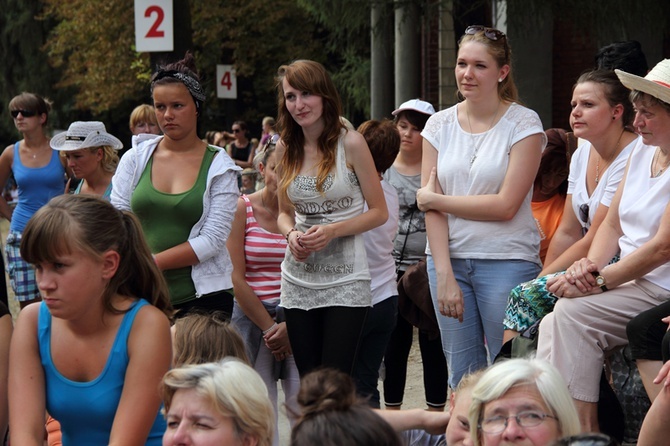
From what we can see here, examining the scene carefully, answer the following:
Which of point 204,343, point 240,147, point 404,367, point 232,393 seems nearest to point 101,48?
point 240,147

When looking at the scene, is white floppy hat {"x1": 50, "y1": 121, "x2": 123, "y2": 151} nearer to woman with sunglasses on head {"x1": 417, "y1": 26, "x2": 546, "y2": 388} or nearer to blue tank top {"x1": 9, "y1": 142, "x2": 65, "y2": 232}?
blue tank top {"x1": 9, "y1": 142, "x2": 65, "y2": 232}

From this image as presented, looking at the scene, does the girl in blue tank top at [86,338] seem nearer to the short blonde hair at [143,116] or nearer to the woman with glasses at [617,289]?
the woman with glasses at [617,289]

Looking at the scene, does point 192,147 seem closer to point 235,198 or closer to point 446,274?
point 235,198

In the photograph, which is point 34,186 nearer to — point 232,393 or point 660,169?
point 660,169

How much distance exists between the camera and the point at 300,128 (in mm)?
5527

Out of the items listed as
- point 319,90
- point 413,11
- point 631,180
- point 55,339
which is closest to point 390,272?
point 319,90

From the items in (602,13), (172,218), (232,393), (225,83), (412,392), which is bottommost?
(412,392)

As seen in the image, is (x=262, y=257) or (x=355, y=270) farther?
(x=262, y=257)

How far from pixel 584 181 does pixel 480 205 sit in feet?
2.13

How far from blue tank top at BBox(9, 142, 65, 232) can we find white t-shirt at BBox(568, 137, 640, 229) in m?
5.27

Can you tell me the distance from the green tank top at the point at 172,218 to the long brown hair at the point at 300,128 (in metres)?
0.44

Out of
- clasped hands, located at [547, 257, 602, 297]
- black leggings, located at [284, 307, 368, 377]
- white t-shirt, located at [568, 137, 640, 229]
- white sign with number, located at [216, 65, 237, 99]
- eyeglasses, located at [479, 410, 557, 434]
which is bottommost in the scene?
black leggings, located at [284, 307, 368, 377]

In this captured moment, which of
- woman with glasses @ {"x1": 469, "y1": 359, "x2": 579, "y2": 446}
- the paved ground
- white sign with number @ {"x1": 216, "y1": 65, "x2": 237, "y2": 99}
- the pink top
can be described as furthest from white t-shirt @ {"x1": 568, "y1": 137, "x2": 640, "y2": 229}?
white sign with number @ {"x1": 216, "y1": 65, "x2": 237, "y2": 99}

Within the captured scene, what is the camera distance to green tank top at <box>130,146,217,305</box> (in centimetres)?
529
